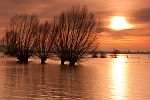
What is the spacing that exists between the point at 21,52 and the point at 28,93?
65234 millimetres

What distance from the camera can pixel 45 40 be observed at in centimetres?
8319


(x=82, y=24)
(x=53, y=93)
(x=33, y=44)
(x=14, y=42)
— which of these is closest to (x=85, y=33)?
(x=82, y=24)

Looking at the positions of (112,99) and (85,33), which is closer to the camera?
(112,99)

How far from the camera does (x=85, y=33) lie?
222ft

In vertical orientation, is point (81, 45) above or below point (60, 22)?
below

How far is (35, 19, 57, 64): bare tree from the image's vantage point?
77.9 metres

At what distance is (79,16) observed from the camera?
229ft

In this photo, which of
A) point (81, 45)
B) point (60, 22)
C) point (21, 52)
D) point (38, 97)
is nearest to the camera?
point (38, 97)

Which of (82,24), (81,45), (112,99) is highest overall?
(82,24)

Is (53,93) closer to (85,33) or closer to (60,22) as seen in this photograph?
(85,33)

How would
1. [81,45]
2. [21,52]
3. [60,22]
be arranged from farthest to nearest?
1. [21,52]
2. [60,22]
3. [81,45]

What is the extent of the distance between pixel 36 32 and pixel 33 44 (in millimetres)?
3526

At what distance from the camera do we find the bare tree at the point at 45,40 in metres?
77.9

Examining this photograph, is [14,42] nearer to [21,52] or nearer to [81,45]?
[21,52]
